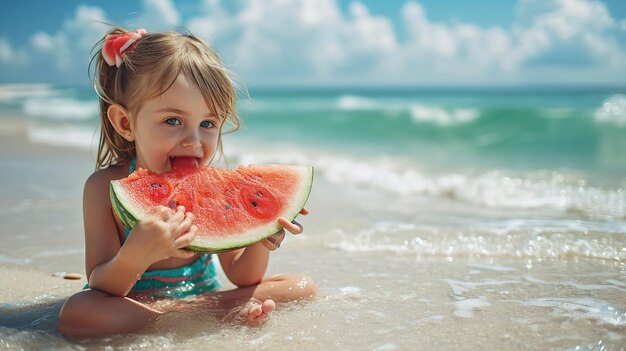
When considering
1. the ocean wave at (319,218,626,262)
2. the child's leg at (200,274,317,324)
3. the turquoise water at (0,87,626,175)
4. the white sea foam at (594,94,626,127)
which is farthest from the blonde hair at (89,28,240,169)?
the white sea foam at (594,94,626,127)

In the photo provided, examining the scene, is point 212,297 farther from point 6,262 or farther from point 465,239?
point 465,239

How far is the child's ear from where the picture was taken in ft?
9.46

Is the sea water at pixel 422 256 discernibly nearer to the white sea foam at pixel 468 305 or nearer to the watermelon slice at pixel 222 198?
the white sea foam at pixel 468 305

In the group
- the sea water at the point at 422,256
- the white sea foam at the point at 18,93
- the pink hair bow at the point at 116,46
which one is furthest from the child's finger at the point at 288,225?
the white sea foam at the point at 18,93

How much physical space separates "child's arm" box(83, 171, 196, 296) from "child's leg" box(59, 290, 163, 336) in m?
0.07

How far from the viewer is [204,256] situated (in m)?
3.14

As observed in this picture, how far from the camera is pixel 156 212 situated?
2.31 metres

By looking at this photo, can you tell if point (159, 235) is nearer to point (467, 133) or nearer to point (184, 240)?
point (184, 240)

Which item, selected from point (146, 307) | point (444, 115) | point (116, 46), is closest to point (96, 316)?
point (146, 307)

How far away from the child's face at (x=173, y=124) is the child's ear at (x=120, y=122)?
106 mm

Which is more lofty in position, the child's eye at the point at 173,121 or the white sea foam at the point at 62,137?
the child's eye at the point at 173,121

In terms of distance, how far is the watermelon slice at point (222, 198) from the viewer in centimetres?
241

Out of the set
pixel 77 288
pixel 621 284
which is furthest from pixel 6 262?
pixel 621 284

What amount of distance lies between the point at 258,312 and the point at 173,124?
0.99 meters
